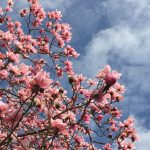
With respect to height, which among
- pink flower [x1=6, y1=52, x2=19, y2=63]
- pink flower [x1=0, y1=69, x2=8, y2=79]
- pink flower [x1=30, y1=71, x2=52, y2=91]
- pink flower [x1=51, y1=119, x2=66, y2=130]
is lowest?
pink flower [x1=51, y1=119, x2=66, y2=130]

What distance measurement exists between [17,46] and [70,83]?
2.98 metres

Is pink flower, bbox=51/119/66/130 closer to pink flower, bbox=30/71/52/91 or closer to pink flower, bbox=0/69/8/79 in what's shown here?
pink flower, bbox=30/71/52/91

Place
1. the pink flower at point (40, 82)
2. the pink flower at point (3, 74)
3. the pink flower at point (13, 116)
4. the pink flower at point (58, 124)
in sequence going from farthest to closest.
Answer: the pink flower at point (3, 74) < the pink flower at point (13, 116) < the pink flower at point (40, 82) < the pink flower at point (58, 124)

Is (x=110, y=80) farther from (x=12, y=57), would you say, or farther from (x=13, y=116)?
(x=12, y=57)

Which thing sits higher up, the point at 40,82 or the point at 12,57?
the point at 12,57

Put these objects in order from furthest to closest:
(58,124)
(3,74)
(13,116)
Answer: (3,74) → (13,116) → (58,124)

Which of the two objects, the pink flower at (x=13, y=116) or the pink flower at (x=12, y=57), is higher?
the pink flower at (x=12, y=57)

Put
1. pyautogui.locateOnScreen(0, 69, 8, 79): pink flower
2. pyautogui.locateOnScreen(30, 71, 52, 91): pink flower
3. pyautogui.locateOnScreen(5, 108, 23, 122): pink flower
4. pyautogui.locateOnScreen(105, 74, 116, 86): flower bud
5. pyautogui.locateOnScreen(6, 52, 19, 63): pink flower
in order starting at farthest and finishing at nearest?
pyautogui.locateOnScreen(0, 69, 8, 79): pink flower < pyautogui.locateOnScreen(6, 52, 19, 63): pink flower < pyautogui.locateOnScreen(105, 74, 116, 86): flower bud < pyautogui.locateOnScreen(5, 108, 23, 122): pink flower < pyautogui.locateOnScreen(30, 71, 52, 91): pink flower

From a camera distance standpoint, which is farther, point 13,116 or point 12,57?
point 12,57

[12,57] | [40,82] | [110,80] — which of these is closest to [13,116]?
[40,82]

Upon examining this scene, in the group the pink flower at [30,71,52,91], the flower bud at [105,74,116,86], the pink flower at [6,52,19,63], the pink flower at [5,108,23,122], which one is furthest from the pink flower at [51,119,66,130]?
the pink flower at [6,52,19,63]

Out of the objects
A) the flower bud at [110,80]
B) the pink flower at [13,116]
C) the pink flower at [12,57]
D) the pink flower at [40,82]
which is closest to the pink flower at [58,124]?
the pink flower at [40,82]

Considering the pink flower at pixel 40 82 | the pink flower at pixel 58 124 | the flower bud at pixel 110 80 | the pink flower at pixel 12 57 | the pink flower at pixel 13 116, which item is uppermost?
the pink flower at pixel 12 57

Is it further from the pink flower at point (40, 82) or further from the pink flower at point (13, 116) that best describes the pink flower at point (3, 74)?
the pink flower at point (40, 82)
